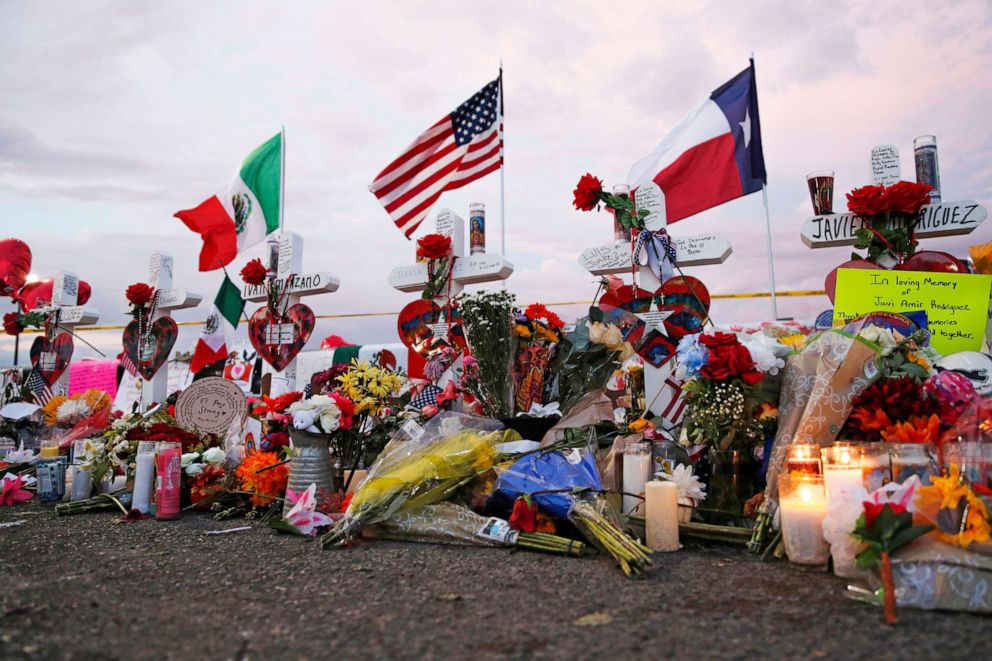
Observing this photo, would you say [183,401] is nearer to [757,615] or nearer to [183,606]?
[183,606]

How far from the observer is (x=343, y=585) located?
2.57m

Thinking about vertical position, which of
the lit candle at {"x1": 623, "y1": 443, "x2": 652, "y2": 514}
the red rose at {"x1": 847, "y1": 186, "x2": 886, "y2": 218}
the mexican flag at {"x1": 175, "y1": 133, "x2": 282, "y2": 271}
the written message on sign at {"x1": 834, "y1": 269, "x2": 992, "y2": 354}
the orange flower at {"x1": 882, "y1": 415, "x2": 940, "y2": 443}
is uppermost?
the mexican flag at {"x1": 175, "y1": 133, "x2": 282, "y2": 271}

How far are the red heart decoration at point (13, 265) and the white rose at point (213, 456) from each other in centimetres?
710

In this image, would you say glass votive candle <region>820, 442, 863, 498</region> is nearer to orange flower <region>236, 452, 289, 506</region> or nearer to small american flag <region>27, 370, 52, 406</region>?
orange flower <region>236, 452, 289, 506</region>

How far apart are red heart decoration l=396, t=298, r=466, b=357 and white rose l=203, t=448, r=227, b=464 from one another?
6.92 ft

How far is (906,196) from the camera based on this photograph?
14.8 feet

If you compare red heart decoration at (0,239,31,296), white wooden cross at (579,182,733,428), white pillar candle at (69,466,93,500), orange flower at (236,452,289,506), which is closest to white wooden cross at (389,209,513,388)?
white wooden cross at (579,182,733,428)

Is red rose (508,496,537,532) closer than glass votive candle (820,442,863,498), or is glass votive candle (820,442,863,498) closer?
glass votive candle (820,442,863,498)

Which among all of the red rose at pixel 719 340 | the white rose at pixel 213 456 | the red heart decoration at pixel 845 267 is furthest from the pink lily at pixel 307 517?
the red heart decoration at pixel 845 267

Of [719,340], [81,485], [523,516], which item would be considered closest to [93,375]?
[81,485]

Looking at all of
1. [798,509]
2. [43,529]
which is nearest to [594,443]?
[798,509]

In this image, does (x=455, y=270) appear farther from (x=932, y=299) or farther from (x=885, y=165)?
(x=932, y=299)

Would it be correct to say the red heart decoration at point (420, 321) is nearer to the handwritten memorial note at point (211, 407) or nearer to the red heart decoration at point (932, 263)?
the handwritten memorial note at point (211, 407)

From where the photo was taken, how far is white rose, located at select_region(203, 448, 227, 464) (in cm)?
459
